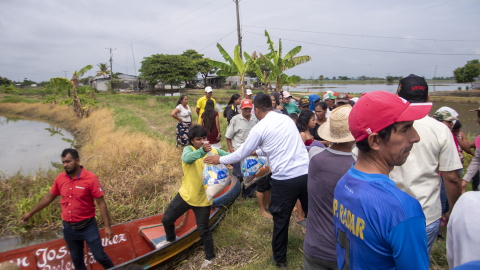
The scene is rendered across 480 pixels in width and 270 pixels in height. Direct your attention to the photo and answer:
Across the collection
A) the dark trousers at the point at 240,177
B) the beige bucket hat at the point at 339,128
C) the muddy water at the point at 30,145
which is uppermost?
the beige bucket hat at the point at 339,128

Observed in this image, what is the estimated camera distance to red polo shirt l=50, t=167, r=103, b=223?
322 cm

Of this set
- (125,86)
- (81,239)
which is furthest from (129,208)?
(125,86)

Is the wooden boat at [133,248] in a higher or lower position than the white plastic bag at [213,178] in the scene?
lower

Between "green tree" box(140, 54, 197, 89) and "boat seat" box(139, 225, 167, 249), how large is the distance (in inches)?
1578

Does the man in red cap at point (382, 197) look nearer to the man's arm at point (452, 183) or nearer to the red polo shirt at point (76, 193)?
the man's arm at point (452, 183)

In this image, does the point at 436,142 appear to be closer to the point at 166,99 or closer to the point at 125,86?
the point at 166,99

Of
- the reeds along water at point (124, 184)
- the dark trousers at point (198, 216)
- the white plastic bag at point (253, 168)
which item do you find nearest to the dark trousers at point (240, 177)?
the reeds along water at point (124, 184)

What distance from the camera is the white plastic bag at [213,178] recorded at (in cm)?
324

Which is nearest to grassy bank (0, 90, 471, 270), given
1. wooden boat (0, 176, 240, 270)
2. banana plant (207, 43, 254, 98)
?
wooden boat (0, 176, 240, 270)

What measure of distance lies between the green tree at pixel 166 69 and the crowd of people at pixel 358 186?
4054cm

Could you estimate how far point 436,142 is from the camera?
81.6 inches

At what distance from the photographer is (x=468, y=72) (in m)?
33.3

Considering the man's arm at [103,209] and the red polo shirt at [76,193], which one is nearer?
the red polo shirt at [76,193]

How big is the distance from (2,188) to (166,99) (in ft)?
74.8
